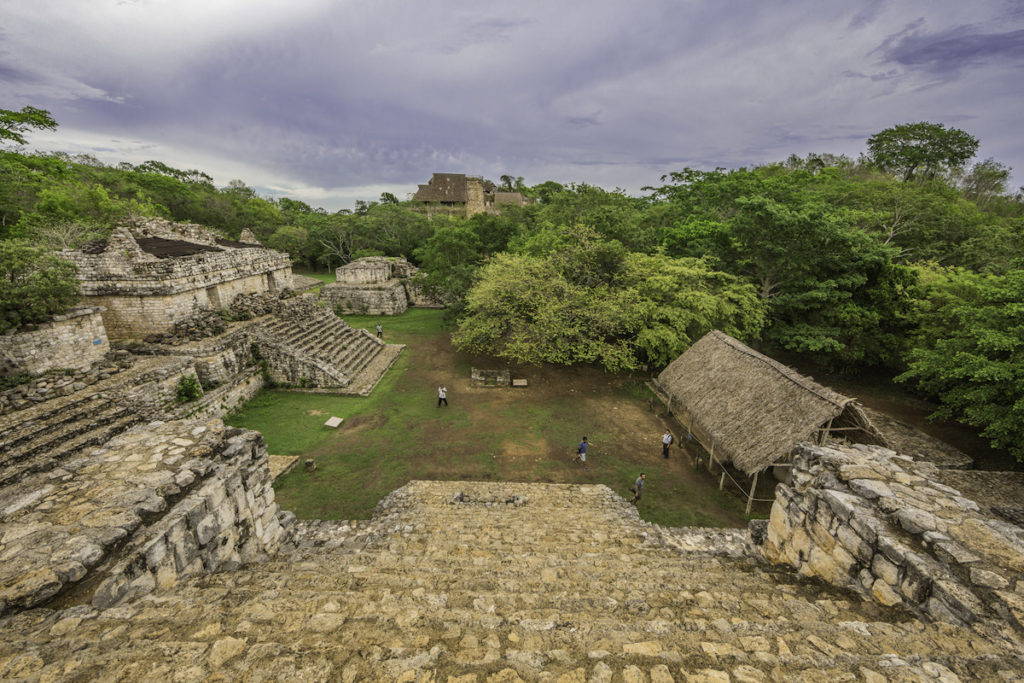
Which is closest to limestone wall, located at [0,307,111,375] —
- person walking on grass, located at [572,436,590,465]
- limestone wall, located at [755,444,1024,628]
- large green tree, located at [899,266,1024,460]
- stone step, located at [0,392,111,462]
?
stone step, located at [0,392,111,462]

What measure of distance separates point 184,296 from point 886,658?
2029 cm

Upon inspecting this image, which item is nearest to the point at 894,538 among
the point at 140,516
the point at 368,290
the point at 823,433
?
the point at 823,433

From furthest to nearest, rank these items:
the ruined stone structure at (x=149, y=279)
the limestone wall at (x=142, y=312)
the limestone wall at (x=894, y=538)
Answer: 1. the limestone wall at (x=142, y=312)
2. the ruined stone structure at (x=149, y=279)
3. the limestone wall at (x=894, y=538)

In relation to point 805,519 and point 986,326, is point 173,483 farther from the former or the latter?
point 986,326

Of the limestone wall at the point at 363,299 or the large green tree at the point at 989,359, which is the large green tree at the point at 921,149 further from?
the limestone wall at the point at 363,299

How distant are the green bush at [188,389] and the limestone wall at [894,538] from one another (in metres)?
15.8

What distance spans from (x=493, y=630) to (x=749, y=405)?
1024 cm

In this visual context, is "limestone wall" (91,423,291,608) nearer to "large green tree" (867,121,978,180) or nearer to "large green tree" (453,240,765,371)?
"large green tree" (453,240,765,371)

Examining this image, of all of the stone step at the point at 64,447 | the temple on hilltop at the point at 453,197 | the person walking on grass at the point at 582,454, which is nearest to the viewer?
the stone step at the point at 64,447

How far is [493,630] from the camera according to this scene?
350cm

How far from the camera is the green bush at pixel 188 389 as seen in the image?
12.5 m

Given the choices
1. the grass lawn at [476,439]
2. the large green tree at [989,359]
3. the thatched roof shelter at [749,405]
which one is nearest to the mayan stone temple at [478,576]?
the thatched roof shelter at [749,405]

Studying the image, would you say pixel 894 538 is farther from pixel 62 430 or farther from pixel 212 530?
pixel 62 430

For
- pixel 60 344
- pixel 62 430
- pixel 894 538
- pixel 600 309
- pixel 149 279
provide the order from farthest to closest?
pixel 600 309 → pixel 149 279 → pixel 60 344 → pixel 62 430 → pixel 894 538
